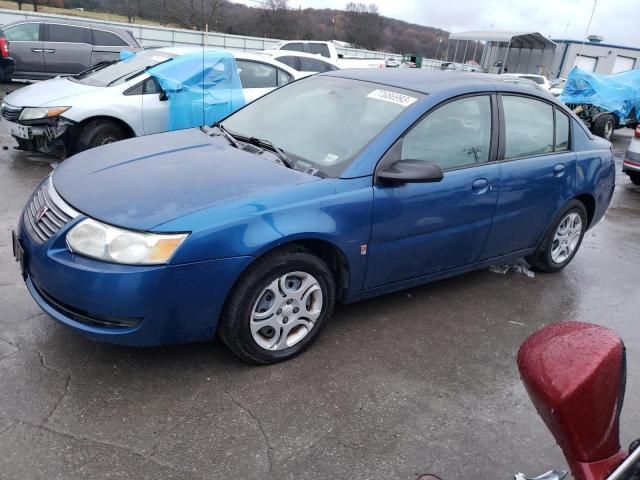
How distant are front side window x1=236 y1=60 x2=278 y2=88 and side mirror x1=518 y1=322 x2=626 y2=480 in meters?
7.40

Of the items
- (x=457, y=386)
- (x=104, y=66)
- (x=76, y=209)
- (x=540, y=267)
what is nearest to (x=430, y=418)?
(x=457, y=386)

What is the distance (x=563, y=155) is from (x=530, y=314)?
1.32 metres

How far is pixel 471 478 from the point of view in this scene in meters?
2.48

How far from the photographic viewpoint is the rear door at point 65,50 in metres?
13.2

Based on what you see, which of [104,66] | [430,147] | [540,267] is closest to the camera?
[430,147]

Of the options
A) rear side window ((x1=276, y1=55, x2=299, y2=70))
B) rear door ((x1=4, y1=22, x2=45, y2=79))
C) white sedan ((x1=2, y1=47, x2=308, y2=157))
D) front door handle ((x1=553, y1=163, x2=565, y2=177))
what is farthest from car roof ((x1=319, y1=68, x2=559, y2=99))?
rear door ((x1=4, y1=22, x2=45, y2=79))

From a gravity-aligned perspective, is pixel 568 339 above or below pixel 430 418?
above

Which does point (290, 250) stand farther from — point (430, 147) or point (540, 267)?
point (540, 267)

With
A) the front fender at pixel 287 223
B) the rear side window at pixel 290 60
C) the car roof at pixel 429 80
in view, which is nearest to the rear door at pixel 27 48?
the rear side window at pixel 290 60

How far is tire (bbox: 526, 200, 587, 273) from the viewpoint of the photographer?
461cm

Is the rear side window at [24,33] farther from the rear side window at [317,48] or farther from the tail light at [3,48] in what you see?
the rear side window at [317,48]

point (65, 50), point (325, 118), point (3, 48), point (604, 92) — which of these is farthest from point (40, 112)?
point (604, 92)

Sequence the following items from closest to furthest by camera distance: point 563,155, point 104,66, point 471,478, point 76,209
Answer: point 471,478 < point 76,209 < point 563,155 < point 104,66

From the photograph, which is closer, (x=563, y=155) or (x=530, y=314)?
(x=530, y=314)
